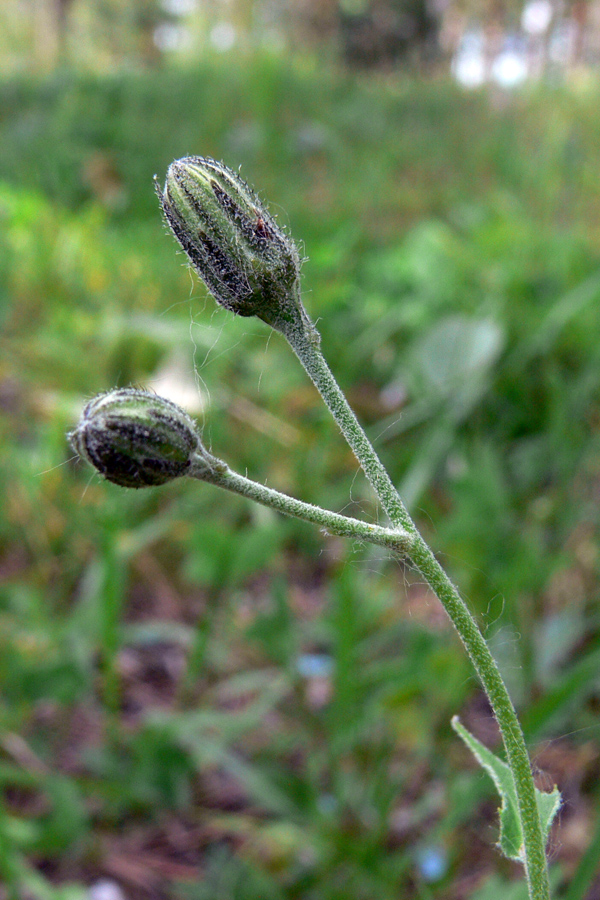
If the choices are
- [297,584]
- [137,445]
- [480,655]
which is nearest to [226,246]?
[137,445]

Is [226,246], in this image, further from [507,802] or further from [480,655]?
[507,802]

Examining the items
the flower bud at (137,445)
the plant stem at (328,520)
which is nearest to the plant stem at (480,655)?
the plant stem at (328,520)

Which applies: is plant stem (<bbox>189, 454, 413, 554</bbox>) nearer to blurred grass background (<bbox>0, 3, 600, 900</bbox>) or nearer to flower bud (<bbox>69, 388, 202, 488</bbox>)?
flower bud (<bbox>69, 388, 202, 488</bbox>)

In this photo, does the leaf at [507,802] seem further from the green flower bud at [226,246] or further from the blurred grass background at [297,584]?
the green flower bud at [226,246]

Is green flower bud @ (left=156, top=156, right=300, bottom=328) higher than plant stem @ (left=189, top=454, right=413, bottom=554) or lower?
higher

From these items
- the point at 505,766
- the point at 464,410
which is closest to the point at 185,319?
the point at 464,410

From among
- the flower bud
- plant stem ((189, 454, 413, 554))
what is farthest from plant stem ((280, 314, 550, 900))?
the flower bud

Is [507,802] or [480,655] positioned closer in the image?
[480,655]

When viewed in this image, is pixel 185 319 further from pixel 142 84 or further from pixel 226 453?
pixel 142 84
